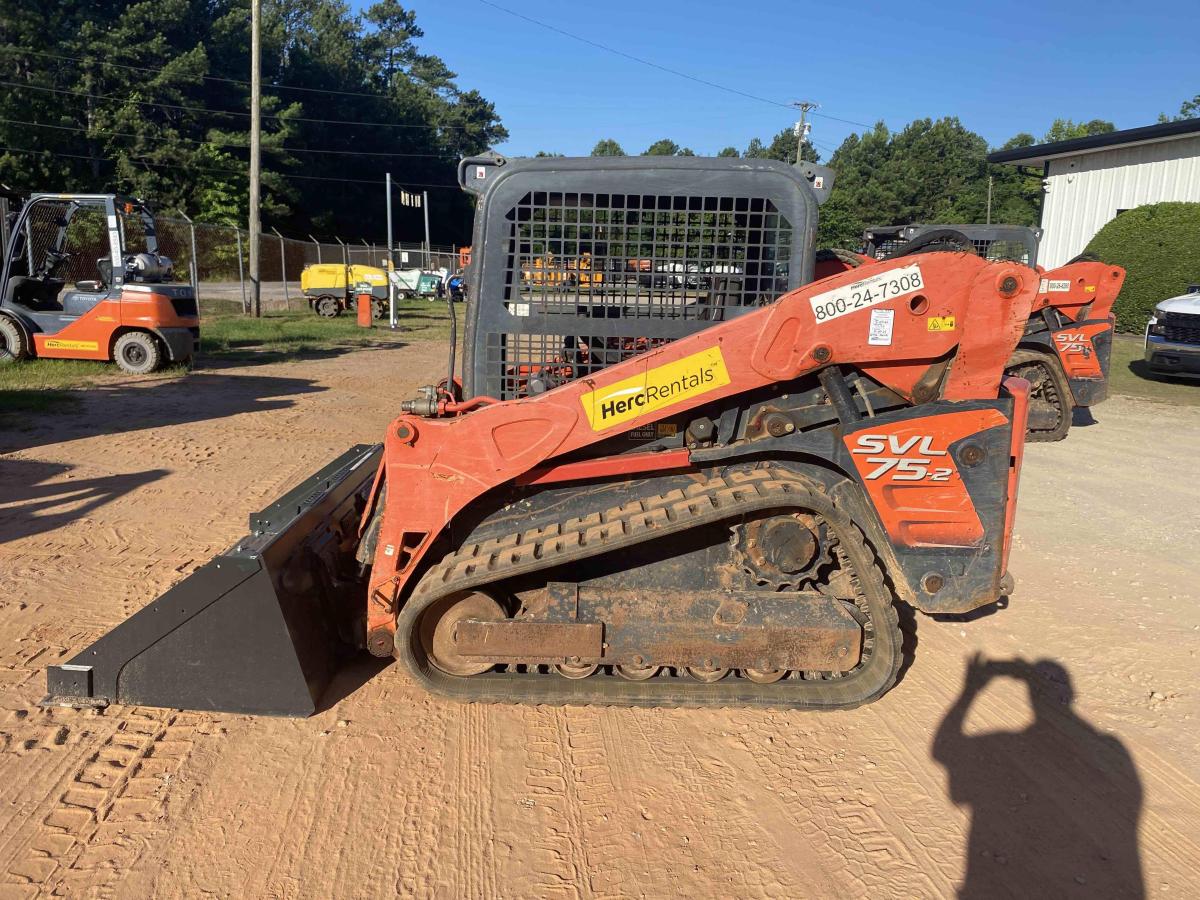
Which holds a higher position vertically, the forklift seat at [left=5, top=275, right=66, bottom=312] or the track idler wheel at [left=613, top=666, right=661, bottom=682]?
the forklift seat at [left=5, top=275, right=66, bottom=312]

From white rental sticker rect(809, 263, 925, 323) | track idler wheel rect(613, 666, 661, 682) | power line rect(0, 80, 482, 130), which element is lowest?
track idler wheel rect(613, 666, 661, 682)

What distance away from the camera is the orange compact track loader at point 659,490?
3.40 meters

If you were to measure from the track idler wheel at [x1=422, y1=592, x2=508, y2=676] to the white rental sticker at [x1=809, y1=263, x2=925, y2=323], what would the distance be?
1.86 meters

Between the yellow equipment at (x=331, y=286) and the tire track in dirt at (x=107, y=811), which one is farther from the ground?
the yellow equipment at (x=331, y=286)

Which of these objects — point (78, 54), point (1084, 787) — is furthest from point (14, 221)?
point (78, 54)

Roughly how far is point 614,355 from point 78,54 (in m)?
43.7

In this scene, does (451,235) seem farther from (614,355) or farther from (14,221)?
(614,355)

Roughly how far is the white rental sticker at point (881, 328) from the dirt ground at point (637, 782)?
5.39 ft

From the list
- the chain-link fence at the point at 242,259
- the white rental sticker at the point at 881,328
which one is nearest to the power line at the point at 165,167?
the chain-link fence at the point at 242,259

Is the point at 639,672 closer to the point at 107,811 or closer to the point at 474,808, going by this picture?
the point at 474,808

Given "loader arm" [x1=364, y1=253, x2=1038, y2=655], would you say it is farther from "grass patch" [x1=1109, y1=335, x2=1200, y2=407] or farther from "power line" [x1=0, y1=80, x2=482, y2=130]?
"power line" [x1=0, y1=80, x2=482, y2=130]

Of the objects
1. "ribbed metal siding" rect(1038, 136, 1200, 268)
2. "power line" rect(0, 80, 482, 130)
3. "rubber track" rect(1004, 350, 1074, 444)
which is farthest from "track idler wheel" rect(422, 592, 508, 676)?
"power line" rect(0, 80, 482, 130)

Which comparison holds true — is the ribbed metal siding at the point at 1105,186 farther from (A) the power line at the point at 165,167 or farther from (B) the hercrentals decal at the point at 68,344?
(A) the power line at the point at 165,167

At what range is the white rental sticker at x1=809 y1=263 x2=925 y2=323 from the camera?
3357 mm
